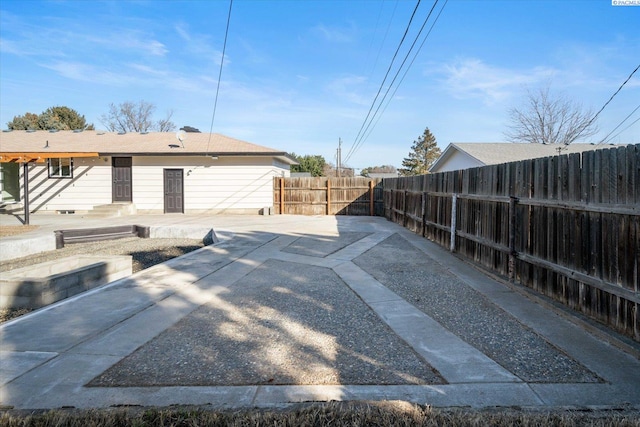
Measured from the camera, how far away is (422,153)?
5506cm

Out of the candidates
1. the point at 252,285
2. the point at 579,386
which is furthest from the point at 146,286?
the point at 579,386

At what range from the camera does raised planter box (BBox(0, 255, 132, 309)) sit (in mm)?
5129

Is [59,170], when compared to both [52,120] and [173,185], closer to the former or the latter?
[173,185]

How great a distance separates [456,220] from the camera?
822 cm

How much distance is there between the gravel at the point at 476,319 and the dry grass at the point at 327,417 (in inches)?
23.0

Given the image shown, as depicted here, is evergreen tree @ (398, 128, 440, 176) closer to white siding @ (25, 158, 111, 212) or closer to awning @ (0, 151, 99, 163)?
white siding @ (25, 158, 111, 212)

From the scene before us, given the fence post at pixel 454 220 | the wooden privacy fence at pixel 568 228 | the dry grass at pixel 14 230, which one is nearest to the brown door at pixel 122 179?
the dry grass at pixel 14 230

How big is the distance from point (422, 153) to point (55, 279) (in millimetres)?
54072

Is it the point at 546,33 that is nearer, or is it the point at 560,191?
the point at 560,191

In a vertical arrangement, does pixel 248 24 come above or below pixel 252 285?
above

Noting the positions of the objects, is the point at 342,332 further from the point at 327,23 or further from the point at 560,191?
the point at 327,23

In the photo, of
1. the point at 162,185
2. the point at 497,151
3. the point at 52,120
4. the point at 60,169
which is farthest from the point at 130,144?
the point at 52,120

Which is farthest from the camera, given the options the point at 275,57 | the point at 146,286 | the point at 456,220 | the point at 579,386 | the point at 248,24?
the point at 275,57

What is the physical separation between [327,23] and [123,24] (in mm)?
7034
